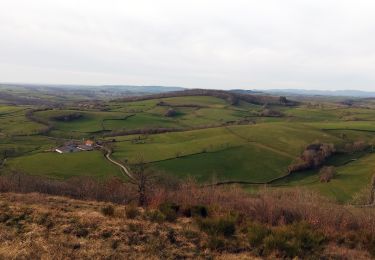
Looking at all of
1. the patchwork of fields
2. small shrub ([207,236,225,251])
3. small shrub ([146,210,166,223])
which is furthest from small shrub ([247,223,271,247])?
the patchwork of fields

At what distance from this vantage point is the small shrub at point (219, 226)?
1807 centimetres

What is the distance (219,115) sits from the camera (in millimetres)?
154875

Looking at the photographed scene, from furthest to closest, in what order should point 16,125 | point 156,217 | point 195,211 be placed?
point 16,125 → point 195,211 → point 156,217

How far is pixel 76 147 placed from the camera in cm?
10231

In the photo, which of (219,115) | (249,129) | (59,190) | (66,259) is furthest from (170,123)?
(66,259)

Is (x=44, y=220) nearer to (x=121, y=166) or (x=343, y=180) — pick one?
(x=121, y=166)

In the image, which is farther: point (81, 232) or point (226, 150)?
point (226, 150)

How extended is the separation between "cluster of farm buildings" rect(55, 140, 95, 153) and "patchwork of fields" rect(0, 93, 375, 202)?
11.6ft

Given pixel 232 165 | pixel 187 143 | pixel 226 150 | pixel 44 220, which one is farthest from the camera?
pixel 187 143

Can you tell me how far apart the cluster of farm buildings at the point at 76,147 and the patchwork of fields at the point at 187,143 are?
11.6ft

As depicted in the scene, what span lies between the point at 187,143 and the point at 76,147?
3145 cm

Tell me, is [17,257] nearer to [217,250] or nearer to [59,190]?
[217,250]

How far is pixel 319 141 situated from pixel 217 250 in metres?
93.4

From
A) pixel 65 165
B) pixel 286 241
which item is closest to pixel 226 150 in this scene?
pixel 65 165
